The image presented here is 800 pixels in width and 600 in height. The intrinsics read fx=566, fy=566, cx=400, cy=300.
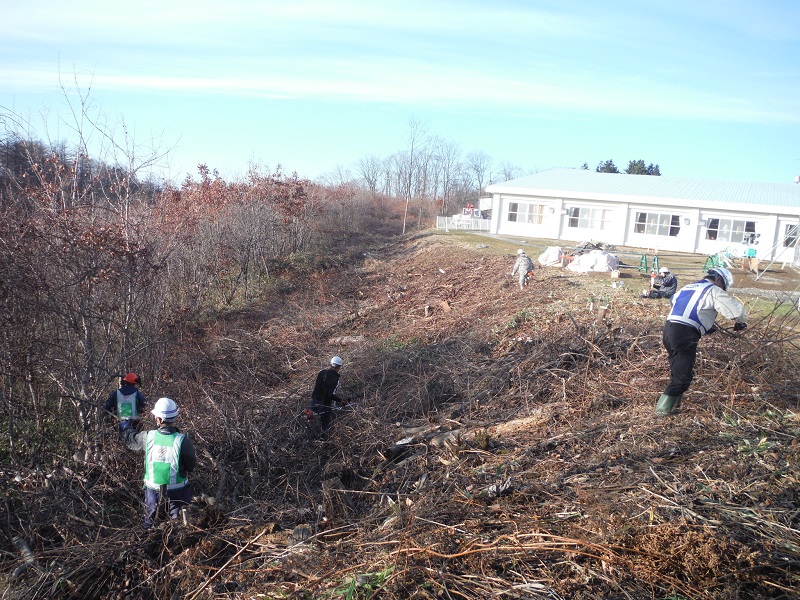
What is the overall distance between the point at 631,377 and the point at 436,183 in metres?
58.7

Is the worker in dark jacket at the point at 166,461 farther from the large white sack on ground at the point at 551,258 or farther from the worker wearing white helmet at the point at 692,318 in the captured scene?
the large white sack on ground at the point at 551,258

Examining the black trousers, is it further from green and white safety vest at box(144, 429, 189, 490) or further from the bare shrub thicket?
the bare shrub thicket

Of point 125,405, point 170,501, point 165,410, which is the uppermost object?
point 165,410

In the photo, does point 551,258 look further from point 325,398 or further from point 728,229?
point 325,398

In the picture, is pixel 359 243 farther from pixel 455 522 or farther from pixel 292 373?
pixel 455 522

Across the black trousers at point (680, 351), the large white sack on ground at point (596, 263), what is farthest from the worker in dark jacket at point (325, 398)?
the large white sack on ground at point (596, 263)

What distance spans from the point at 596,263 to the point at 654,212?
38.7 feet

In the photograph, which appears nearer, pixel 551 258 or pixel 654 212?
pixel 551 258

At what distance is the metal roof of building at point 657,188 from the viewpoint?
82.2ft

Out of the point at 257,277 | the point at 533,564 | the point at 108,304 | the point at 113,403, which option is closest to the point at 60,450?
the point at 113,403

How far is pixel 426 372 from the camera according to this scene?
895 cm

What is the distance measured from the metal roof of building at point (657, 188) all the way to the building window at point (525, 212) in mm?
805

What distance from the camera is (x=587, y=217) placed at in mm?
26922

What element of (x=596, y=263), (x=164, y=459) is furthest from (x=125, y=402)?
(x=596, y=263)
